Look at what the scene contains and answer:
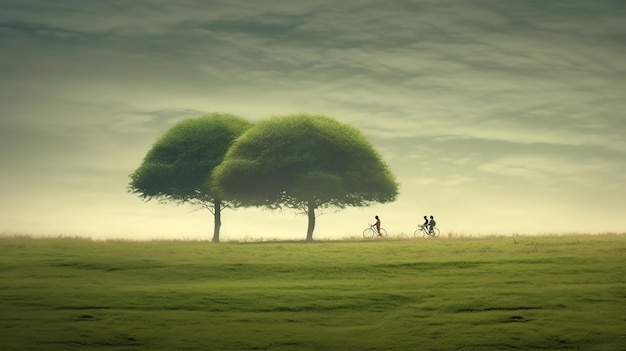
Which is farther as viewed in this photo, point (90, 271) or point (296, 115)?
point (296, 115)

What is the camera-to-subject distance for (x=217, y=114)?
3492 inches

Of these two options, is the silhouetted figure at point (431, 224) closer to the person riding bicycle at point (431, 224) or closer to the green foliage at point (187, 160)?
the person riding bicycle at point (431, 224)

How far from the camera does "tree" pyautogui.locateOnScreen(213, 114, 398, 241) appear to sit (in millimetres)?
77688

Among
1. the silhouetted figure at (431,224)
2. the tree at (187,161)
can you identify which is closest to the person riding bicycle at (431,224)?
the silhouetted figure at (431,224)

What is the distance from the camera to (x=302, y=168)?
255 feet

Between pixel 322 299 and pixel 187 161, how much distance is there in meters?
51.3

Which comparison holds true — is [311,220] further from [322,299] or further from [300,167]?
[322,299]

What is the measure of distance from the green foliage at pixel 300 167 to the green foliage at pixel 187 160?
535 cm

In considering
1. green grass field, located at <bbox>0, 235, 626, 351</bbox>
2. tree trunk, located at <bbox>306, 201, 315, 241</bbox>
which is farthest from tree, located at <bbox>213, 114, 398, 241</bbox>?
green grass field, located at <bbox>0, 235, 626, 351</bbox>

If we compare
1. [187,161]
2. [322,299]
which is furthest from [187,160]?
[322,299]

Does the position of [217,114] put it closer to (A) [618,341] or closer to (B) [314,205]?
(B) [314,205]

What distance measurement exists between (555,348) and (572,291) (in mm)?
8235

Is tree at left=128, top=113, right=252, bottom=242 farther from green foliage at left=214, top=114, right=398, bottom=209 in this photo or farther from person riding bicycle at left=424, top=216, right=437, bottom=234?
person riding bicycle at left=424, top=216, right=437, bottom=234

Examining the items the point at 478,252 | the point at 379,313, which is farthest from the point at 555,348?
the point at 478,252
